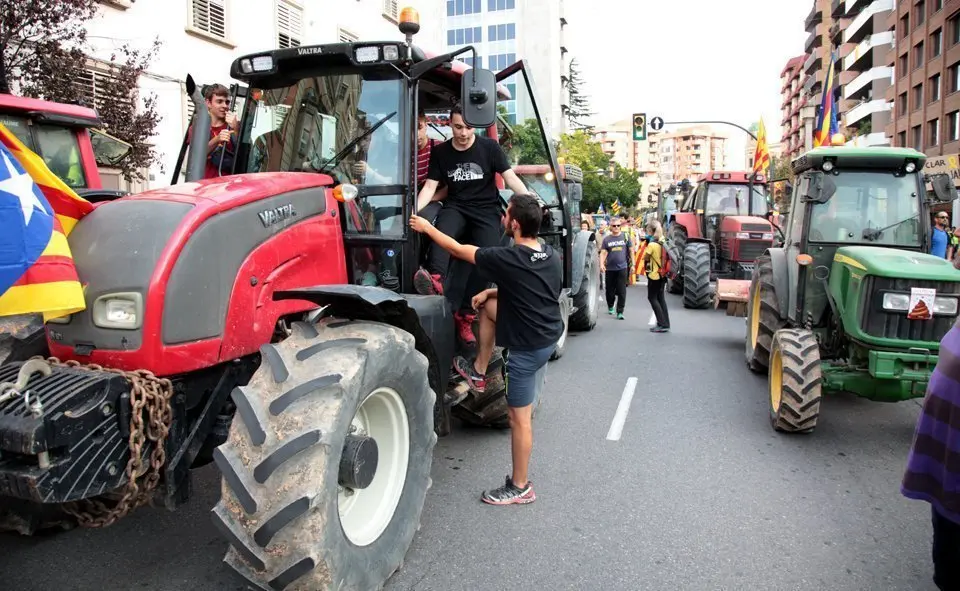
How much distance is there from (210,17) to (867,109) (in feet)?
166

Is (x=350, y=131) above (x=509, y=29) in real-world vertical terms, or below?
below

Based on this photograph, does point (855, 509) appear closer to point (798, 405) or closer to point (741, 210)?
point (798, 405)

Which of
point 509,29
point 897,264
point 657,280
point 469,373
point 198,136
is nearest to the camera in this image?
point 198,136

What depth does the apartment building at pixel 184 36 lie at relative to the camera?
43.2 ft

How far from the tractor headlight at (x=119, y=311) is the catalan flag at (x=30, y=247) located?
0.07m

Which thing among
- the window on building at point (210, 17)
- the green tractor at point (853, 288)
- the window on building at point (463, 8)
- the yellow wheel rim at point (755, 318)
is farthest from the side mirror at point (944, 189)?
the window on building at point (463, 8)

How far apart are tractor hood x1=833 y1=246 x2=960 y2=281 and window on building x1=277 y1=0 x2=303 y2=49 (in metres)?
15.7

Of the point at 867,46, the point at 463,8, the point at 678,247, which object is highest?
the point at 463,8

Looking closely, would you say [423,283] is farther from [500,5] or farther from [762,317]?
[500,5]

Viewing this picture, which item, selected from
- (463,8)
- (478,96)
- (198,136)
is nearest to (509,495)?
(478,96)

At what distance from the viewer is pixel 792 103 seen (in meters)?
108

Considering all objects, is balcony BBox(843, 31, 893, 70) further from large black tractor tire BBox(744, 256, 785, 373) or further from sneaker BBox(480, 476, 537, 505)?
sneaker BBox(480, 476, 537, 505)

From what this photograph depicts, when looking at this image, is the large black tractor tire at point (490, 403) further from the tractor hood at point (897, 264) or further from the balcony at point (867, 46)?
the balcony at point (867, 46)

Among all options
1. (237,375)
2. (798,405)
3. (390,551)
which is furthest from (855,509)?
(237,375)
